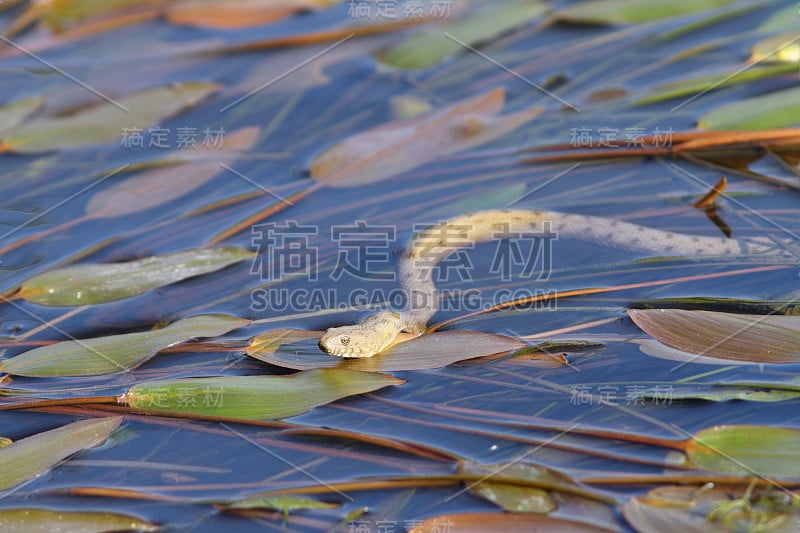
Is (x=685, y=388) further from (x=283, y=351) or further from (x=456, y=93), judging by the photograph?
(x=456, y=93)

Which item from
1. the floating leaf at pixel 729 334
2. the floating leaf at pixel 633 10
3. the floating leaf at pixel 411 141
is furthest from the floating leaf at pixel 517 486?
the floating leaf at pixel 633 10

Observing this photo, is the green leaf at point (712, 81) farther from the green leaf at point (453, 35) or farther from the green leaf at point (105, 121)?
the green leaf at point (105, 121)

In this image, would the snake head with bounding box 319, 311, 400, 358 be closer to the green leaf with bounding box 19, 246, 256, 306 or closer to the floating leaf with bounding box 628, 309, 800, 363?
the green leaf with bounding box 19, 246, 256, 306

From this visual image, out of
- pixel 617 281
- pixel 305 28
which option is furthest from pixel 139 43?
pixel 617 281

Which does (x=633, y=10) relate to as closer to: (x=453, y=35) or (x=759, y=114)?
(x=453, y=35)

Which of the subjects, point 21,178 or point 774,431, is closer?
point 774,431

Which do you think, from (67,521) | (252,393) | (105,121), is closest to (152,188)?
(105,121)
